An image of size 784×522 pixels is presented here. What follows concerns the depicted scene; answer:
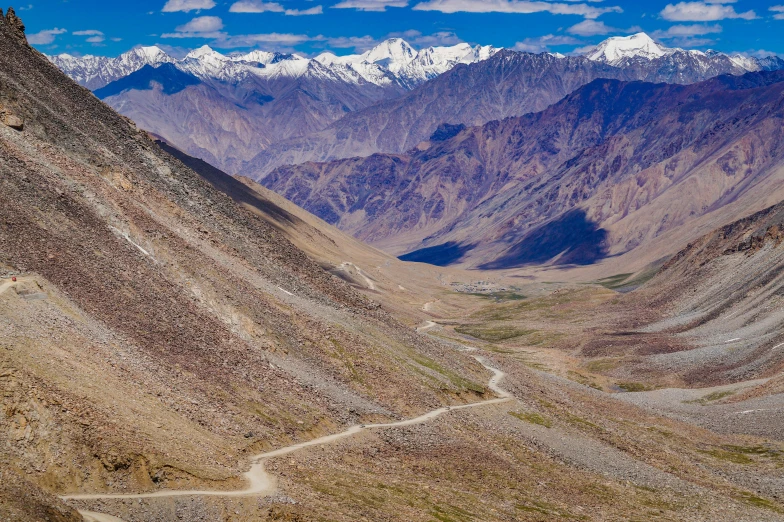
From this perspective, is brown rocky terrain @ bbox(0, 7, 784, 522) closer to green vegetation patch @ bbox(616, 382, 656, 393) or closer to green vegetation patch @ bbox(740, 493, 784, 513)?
green vegetation patch @ bbox(740, 493, 784, 513)

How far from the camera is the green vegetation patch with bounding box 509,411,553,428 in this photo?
90.4 meters

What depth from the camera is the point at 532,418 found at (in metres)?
91.8

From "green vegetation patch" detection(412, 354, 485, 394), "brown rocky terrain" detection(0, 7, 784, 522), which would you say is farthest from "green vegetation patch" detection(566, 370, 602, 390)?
"green vegetation patch" detection(412, 354, 485, 394)

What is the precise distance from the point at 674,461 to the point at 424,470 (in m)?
31.1

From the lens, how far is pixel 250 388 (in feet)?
223

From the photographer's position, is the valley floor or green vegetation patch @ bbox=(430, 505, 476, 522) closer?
the valley floor

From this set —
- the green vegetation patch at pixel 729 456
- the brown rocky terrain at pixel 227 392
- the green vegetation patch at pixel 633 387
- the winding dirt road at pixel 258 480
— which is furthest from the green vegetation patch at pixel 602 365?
the winding dirt road at pixel 258 480

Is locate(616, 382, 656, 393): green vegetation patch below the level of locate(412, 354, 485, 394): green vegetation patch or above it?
below

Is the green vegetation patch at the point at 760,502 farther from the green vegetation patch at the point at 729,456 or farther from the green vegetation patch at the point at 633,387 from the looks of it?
the green vegetation patch at the point at 633,387

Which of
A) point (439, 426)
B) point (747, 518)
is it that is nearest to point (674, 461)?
point (747, 518)

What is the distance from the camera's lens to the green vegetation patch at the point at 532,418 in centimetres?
9038

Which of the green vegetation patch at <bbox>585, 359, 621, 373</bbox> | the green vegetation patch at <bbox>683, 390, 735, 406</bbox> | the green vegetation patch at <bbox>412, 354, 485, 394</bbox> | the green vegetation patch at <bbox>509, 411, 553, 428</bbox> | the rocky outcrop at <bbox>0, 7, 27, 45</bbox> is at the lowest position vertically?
the green vegetation patch at <bbox>585, 359, 621, 373</bbox>

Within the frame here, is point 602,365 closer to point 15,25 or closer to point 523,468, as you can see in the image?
point 523,468

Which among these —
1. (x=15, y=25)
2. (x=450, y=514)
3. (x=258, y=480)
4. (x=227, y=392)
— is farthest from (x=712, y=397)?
(x=15, y=25)
